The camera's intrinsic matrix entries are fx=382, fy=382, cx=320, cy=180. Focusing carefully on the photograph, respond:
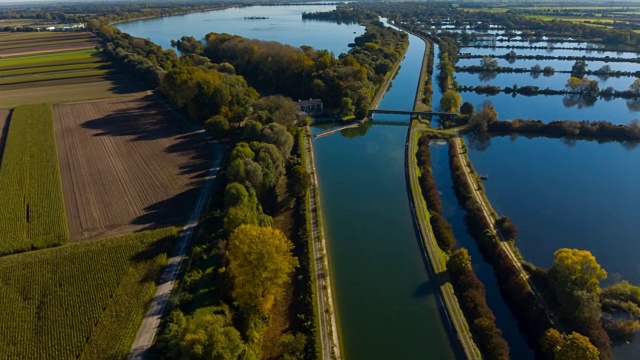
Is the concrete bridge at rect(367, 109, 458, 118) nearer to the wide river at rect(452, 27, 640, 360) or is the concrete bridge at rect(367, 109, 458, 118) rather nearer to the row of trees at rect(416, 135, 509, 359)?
the wide river at rect(452, 27, 640, 360)

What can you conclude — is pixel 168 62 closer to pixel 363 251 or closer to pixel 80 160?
pixel 80 160

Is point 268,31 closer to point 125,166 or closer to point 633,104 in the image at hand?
point 633,104

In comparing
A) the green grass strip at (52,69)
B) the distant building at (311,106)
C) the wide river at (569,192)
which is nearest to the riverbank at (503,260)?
the wide river at (569,192)

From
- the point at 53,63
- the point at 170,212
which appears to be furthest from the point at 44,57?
the point at 170,212

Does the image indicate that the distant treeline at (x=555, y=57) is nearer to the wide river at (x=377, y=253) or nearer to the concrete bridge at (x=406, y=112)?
the concrete bridge at (x=406, y=112)

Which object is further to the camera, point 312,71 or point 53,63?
point 53,63
